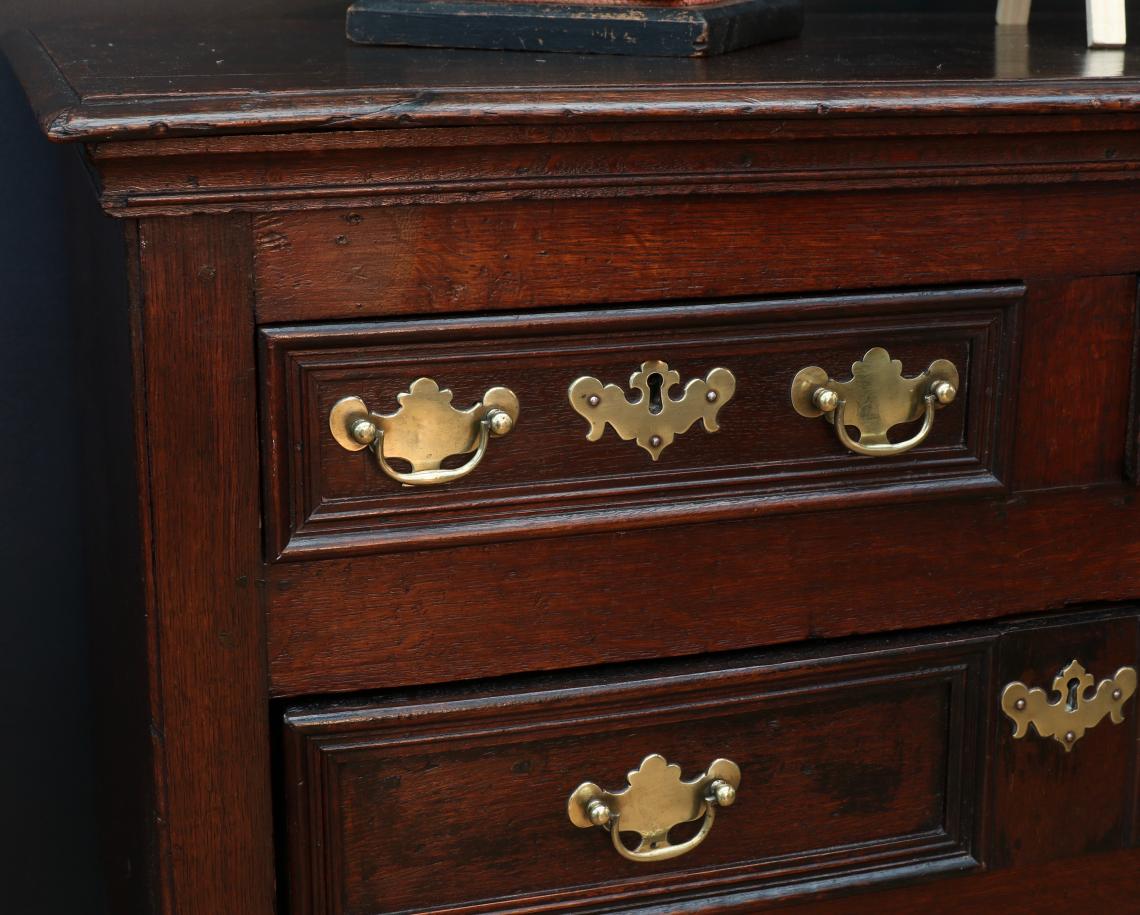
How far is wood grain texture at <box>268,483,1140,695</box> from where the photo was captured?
89 centimetres

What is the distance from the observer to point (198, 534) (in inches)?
33.3

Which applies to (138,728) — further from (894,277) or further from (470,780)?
(894,277)

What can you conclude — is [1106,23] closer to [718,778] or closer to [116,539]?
[718,778]

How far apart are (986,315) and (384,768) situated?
0.47 meters

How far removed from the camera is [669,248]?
2.92 feet

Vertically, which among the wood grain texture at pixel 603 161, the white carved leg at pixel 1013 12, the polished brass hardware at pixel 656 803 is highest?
the white carved leg at pixel 1013 12

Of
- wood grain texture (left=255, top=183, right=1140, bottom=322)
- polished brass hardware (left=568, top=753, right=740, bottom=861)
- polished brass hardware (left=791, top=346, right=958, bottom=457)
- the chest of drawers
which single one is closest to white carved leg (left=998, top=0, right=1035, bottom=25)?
the chest of drawers

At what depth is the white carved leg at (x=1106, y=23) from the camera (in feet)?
3.76

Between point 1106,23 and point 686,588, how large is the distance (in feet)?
1.88

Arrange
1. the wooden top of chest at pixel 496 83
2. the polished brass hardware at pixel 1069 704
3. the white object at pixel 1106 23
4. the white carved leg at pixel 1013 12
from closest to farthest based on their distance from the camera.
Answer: the wooden top of chest at pixel 496 83, the polished brass hardware at pixel 1069 704, the white object at pixel 1106 23, the white carved leg at pixel 1013 12

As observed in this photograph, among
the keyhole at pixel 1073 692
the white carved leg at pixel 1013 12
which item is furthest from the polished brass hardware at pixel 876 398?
the white carved leg at pixel 1013 12

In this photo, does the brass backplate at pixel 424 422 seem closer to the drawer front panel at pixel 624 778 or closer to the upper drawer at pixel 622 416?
the upper drawer at pixel 622 416

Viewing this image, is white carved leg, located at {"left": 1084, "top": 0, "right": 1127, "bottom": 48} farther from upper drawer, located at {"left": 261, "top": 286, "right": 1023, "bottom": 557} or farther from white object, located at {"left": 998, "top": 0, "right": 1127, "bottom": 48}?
upper drawer, located at {"left": 261, "top": 286, "right": 1023, "bottom": 557}

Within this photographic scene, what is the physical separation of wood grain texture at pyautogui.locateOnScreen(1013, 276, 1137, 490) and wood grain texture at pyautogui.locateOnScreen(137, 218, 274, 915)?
1.65 ft
